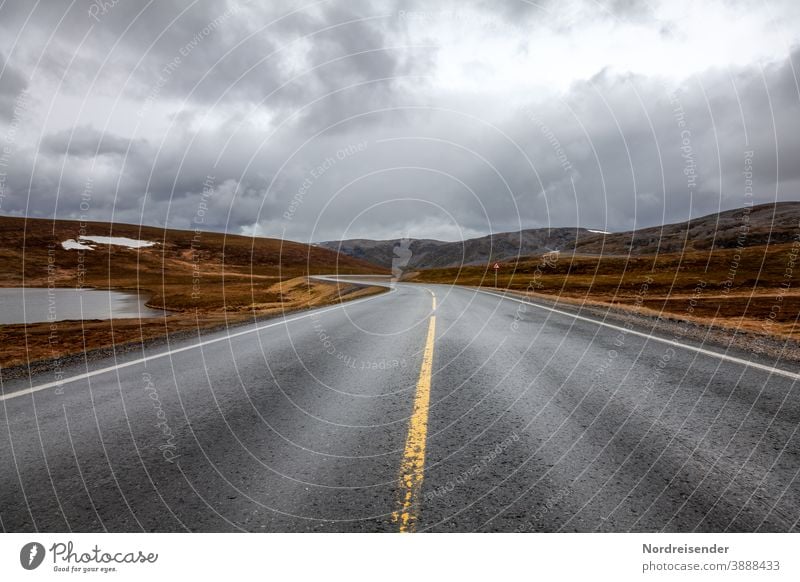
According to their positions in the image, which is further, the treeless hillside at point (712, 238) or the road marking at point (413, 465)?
the treeless hillside at point (712, 238)

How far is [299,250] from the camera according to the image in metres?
146

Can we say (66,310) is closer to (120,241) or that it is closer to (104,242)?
(104,242)

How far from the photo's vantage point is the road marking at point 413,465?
8.09 feet

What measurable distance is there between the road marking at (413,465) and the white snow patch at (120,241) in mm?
115875

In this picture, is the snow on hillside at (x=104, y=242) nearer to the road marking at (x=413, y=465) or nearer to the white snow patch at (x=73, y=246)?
the white snow patch at (x=73, y=246)

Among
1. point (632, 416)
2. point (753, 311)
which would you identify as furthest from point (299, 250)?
point (632, 416)

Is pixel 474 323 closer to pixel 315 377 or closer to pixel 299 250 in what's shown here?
pixel 315 377

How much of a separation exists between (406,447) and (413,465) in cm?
35

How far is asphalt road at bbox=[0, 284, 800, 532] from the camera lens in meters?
2.54

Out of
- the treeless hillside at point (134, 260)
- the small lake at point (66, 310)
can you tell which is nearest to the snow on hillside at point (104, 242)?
the treeless hillside at point (134, 260)
